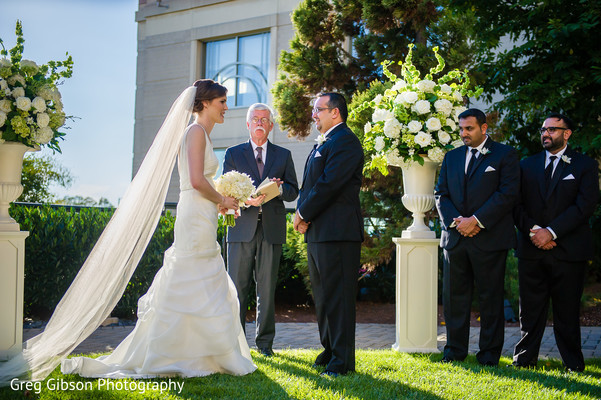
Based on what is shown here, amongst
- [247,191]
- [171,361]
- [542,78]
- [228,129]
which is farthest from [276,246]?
[228,129]

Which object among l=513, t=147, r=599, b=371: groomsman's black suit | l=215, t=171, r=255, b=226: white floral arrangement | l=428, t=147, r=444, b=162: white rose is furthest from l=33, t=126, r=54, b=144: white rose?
l=513, t=147, r=599, b=371: groomsman's black suit

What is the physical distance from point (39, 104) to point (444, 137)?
158 inches

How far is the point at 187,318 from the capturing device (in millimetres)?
4562

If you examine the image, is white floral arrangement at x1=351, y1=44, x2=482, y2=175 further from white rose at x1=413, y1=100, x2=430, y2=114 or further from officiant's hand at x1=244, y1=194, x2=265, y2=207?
officiant's hand at x1=244, y1=194, x2=265, y2=207

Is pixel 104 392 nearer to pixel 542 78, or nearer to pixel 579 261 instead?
pixel 579 261

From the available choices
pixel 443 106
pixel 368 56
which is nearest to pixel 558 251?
pixel 443 106

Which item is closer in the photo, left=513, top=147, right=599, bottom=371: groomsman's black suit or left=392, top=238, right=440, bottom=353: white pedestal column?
left=513, top=147, right=599, bottom=371: groomsman's black suit

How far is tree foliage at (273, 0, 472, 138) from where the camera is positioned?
9672mm

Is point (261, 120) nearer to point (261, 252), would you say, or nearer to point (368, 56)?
point (261, 252)

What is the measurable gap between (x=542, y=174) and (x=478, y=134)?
750 millimetres

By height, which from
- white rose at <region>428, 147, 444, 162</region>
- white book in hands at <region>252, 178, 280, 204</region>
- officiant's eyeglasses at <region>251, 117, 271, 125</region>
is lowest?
white book in hands at <region>252, 178, 280, 204</region>

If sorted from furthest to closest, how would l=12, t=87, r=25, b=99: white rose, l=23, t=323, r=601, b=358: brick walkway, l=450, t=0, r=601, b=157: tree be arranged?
l=450, t=0, r=601, b=157: tree, l=23, t=323, r=601, b=358: brick walkway, l=12, t=87, r=25, b=99: white rose

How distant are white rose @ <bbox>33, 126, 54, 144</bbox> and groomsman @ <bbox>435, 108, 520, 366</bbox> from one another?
3910 mm

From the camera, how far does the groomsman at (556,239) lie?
5398 mm
